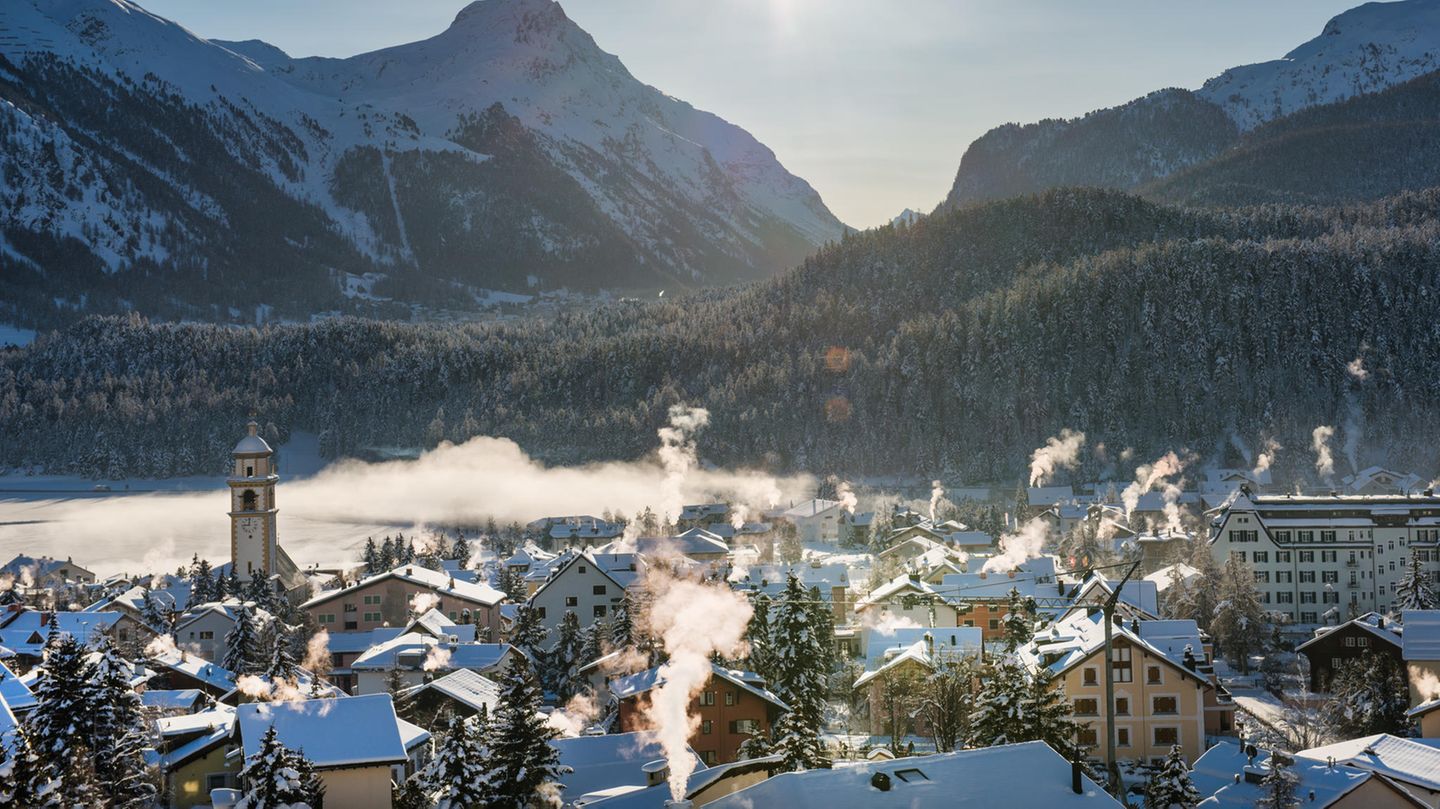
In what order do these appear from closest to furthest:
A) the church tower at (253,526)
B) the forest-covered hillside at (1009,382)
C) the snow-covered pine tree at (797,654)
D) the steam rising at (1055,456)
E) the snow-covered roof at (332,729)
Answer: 1. the snow-covered roof at (332,729)
2. the snow-covered pine tree at (797,654)
3. the church tower at (253,526)
4. the steam rising at (1055,456)
5. the forest-covered hillside at (1009,382)

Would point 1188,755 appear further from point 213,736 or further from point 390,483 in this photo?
point 390,483

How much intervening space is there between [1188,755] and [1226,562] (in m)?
29.9

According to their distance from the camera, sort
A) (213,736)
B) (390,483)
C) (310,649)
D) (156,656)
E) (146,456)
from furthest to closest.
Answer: (146,456)
(390,483)
(310,649)
(156,656)
(213,736)

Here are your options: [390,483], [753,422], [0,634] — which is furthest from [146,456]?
[0,634]

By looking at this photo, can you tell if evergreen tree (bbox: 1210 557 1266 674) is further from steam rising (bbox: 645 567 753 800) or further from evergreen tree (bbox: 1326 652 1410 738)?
steam rising (bbox: 645 567 753 800)

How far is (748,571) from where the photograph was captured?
7162 centimetres

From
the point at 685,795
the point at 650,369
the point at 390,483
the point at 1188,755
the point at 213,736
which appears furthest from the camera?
the point at 650,369

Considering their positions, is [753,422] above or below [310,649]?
above

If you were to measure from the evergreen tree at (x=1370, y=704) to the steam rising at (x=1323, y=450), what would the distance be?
9395 cm

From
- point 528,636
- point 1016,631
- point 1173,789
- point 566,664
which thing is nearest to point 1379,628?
point 1016,631

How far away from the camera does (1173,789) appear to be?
30594 mm

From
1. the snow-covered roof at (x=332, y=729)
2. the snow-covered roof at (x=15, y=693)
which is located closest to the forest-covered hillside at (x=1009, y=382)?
the snow-covered roof at (x=15, y=693)

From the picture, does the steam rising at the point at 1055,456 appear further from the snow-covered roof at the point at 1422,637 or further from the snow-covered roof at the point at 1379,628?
the snow-covered roof at the point at 1422,637

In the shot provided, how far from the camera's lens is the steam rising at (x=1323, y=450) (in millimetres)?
135375
